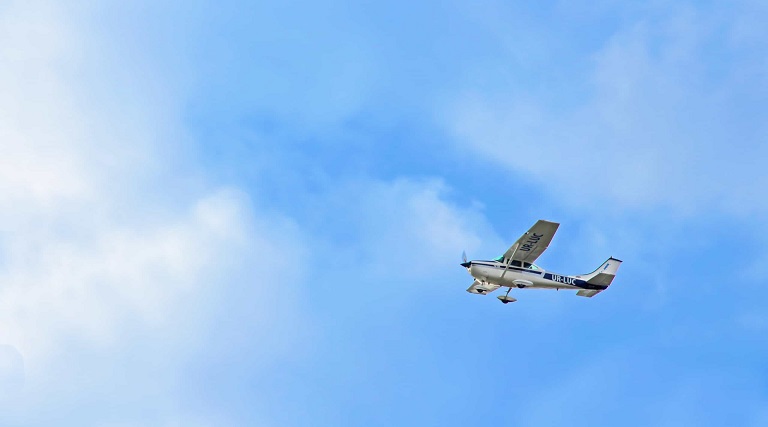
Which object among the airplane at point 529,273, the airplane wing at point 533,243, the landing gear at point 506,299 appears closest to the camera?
the airplane wing at point 533,243

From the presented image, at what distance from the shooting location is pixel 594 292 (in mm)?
89812

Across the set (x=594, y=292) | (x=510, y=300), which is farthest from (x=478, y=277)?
(x=594, y=292)

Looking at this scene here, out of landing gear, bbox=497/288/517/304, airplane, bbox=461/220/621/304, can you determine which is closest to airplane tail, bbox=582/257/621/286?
airplane, bbox=461/220/621/304

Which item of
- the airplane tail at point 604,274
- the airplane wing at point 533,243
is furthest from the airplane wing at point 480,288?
the airplane tail at point 604,274

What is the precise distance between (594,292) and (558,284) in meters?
4.07

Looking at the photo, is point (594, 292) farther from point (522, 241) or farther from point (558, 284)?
point (522, 241)

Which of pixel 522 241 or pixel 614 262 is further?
pixel 614 262

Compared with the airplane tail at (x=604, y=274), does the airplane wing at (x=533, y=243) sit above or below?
below

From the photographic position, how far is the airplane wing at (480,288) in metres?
90.2

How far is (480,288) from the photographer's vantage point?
9075 cm

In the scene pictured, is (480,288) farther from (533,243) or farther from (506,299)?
(533,243)

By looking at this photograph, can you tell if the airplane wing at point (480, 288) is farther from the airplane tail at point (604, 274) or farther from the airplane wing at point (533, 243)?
the airplane tail at point (604, 274)

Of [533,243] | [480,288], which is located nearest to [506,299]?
[480,288]

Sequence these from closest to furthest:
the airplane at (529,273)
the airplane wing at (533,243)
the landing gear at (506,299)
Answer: the airplane wing at (533,243) → the airplane at (529,273) → the landing gear at (506,299)
